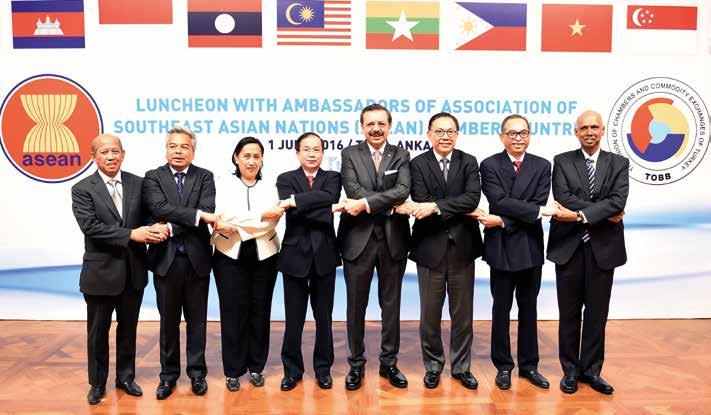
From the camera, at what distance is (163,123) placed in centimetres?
540

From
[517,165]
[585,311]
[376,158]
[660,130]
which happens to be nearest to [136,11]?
[376,158]

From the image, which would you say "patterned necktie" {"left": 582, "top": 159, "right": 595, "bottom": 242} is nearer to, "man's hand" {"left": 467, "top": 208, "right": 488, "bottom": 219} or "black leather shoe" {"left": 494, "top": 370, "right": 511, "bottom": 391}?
"man's hand" {"left": 467, "top": 208, "right": 488, "bottom": 219}

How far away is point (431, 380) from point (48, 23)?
15.1 feet

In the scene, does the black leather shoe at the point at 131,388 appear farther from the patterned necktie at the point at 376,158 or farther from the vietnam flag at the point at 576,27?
the vietnam flag at the point at 576,27

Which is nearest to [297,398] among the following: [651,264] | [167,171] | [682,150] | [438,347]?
[438,347]

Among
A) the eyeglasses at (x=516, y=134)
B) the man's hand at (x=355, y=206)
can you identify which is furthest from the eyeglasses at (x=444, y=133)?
the man's hand at (x=355, y=206)

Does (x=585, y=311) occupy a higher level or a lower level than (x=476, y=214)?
lower

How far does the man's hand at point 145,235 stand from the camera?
3.46 m

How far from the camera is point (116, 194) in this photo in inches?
141

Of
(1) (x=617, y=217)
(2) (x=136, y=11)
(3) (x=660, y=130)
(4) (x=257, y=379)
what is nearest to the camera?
(1) (x=617, y=217)

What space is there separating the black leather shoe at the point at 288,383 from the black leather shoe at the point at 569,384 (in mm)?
1765

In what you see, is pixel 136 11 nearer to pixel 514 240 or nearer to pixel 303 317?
pixel 303 317

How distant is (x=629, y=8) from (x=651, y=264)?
2443mm

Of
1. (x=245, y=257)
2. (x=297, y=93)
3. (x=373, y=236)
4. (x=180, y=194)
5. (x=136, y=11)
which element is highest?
(x=136, y=11)
